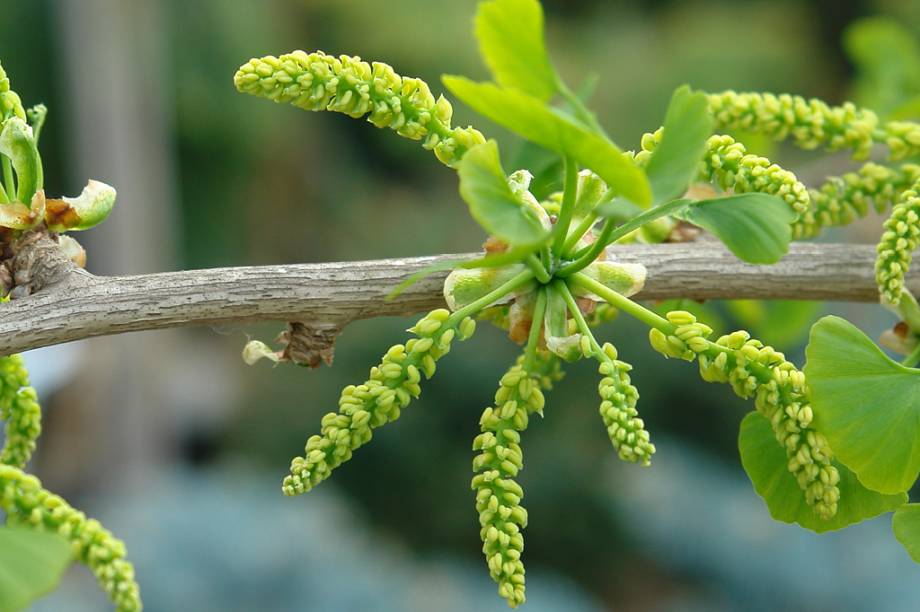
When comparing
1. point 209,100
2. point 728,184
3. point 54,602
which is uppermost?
point 728,184

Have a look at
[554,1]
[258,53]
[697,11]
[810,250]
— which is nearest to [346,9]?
[258,53]

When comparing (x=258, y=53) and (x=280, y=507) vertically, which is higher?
(x=258, y=53)

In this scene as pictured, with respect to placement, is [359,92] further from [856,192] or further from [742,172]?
[856,192]

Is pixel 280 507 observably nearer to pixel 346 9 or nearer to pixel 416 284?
pixel 416 284

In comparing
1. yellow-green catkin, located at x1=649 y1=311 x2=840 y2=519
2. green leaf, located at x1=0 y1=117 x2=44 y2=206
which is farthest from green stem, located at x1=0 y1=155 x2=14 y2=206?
yellow-green catkin, located at x1=649 y1=311 x2=840 y2=519

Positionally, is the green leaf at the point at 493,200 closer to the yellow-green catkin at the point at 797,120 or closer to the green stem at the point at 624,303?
the green stem at the point at 624,303

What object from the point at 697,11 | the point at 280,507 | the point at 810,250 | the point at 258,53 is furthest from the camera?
the point at 697,11

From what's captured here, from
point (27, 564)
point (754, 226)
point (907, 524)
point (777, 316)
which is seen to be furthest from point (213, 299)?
point (777, 316)
